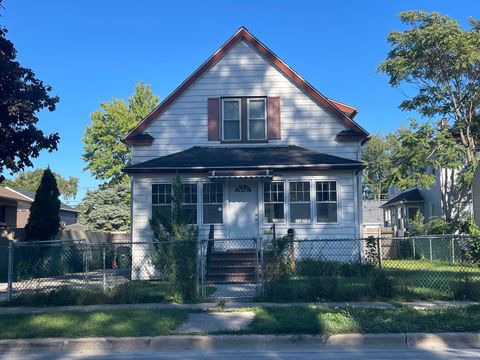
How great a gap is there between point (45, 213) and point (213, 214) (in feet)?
24.6

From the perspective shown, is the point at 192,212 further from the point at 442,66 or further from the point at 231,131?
the point at 442,66

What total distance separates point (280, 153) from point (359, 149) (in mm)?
2837

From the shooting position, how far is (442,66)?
24.9 metres

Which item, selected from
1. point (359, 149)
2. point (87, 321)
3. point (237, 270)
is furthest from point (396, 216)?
point (87, 321)

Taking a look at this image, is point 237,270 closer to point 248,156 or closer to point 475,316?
point 248,156

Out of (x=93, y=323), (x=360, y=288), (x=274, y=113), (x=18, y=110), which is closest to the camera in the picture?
(x=93, y=323)

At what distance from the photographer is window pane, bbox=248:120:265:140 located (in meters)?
18.4

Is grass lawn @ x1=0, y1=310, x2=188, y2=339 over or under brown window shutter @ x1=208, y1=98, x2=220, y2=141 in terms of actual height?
under

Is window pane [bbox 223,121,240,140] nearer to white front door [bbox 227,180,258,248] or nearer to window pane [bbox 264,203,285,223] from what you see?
white front door [bbox 227,180,258,248]

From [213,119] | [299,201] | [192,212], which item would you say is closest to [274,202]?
[299,201]

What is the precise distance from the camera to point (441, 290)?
11133mm

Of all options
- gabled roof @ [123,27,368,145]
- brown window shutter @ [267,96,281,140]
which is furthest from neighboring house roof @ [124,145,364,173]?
gabled roof @ [123,27,368,145]

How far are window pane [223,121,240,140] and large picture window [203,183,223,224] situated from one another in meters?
2.12

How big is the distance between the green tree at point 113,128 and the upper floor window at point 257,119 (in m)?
30.6
